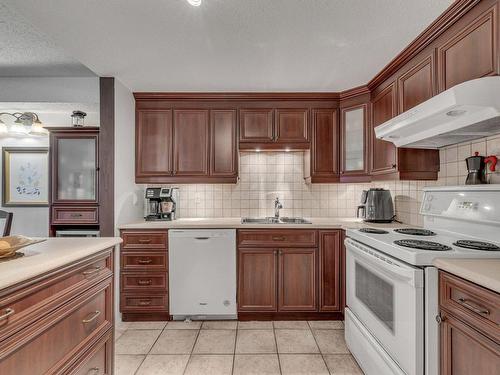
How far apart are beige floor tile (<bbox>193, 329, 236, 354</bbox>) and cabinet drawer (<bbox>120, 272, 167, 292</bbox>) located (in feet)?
1.88

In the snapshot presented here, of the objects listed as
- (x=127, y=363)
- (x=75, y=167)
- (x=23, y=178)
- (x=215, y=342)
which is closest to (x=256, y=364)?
(x=215, y=342)

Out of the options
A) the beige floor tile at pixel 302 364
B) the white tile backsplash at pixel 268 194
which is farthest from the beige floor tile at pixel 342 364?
the white tile backsplash at pixel 268 194

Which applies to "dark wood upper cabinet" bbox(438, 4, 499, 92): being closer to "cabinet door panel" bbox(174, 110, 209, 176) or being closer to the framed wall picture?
"cabinet door panel" bbox(174, 110, 209, 176)

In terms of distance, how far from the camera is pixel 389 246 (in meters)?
1.43

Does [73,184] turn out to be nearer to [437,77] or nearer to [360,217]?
[360,217]

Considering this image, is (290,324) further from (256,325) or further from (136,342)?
(136,342)

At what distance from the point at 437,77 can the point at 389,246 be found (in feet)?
3.90

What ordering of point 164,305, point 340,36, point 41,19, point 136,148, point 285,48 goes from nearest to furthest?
1. point 41,19
2. point 340,36
3. point 285,48
4. point 164,305
5. point 136,148

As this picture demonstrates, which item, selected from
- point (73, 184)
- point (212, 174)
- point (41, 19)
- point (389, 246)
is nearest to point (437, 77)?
point (389, 246)

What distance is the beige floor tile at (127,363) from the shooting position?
183 cm

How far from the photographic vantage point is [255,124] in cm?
286

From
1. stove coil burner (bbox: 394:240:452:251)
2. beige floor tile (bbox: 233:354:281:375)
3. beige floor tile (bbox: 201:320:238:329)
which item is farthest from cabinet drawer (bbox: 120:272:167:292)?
stove coil burner (bbox: 394:240:452:251)

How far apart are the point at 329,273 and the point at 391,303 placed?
1.07 m

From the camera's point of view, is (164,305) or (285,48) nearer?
(285,48)
